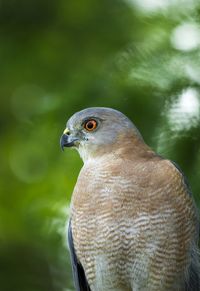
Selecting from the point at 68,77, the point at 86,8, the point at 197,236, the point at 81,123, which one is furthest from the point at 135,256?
the point at 86,8

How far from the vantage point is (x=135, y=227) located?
10172 mm

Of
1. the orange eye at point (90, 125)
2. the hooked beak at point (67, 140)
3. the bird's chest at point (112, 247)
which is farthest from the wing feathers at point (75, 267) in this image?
the orange eye at point (90, 125)

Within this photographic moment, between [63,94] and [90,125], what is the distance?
581 millimetres

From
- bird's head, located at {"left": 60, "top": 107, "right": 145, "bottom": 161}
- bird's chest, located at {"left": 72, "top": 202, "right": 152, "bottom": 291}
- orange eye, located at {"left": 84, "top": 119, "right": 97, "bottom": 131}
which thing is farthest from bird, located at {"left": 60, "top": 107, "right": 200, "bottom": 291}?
orange eye, located at {"left": 84, "top": 119, "right": 97, "bottom": 131}

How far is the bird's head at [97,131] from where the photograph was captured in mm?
10820

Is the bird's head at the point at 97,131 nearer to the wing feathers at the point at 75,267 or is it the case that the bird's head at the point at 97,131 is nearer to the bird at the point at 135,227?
the bird at the point at 135,227

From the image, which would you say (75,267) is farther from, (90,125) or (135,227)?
(90,125)

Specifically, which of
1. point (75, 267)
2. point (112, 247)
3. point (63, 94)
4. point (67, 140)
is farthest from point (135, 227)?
point (63, 94)

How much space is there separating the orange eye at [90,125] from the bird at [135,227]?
42 centimetres

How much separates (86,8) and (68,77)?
873 mm

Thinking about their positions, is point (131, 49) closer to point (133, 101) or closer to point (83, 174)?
point (133, 101)

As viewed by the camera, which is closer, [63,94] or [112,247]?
[112,247]

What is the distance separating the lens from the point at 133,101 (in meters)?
10.8

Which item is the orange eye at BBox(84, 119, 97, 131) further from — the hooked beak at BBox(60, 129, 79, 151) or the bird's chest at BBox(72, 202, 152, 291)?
the bird's chest at BBox(72, 202, 152, 291)
